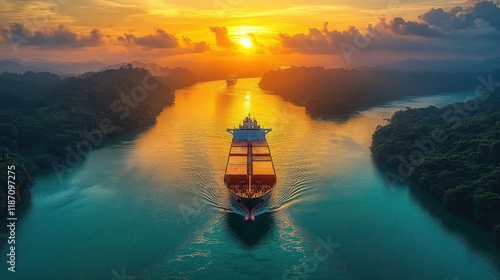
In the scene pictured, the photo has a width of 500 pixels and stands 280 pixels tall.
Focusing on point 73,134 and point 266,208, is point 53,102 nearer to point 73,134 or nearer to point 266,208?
point 73,134

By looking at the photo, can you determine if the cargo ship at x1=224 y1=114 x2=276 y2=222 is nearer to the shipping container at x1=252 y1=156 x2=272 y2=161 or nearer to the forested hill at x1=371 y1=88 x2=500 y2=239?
the shipping container at x1=252 y1=156 x2=272 y2=161

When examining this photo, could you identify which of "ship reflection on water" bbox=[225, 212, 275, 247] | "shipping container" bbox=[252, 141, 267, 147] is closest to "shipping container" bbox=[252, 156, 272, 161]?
"shipping container" bbox=[252, 141, 267, 147]

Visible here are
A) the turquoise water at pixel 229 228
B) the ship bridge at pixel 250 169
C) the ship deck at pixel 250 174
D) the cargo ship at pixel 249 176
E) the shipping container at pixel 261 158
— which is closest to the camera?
the turquoise water at pixel 229 228

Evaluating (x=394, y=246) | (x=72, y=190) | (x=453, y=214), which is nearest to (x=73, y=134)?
(x=72, y=190)

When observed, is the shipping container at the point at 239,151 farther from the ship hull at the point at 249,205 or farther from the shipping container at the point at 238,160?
the ship hull at the point at 249,205
